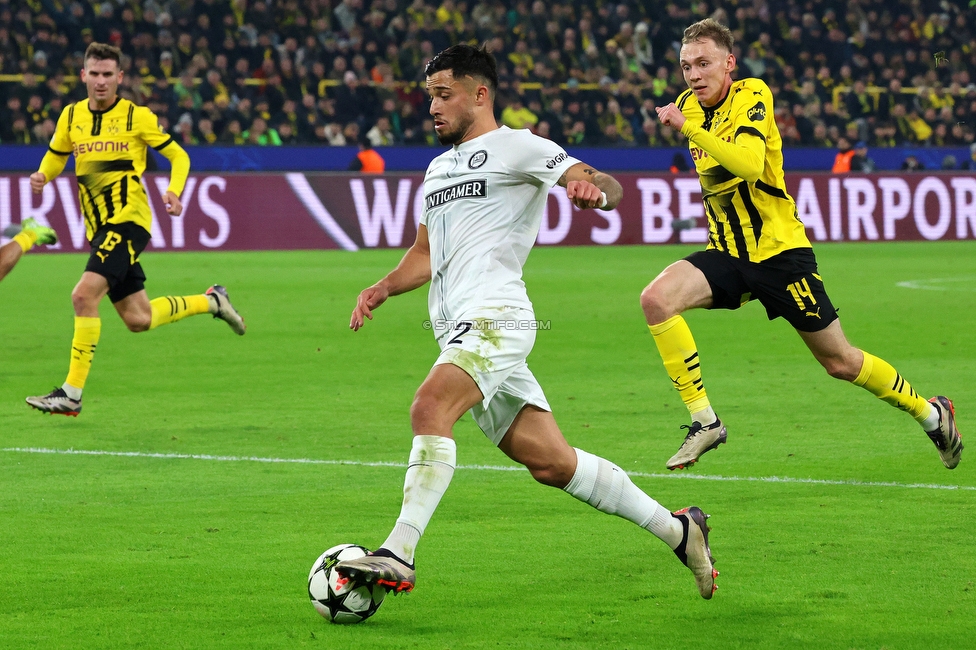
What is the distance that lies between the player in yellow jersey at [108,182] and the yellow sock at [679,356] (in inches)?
139

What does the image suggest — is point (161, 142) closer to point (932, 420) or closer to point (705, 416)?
point (705, 416)

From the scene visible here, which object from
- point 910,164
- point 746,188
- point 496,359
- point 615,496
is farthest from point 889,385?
point 910,164

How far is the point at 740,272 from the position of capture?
6812 millimetres

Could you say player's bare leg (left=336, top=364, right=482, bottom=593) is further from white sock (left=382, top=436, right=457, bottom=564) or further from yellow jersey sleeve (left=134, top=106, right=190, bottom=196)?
yellow jersey sleeve (left=134, top=106, right=190, bottom=196)

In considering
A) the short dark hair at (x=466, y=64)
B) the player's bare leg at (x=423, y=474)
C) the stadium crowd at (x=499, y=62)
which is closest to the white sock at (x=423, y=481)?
the player's bare leg at (x=423, y=474)

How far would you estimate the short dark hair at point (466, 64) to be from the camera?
4656 mm

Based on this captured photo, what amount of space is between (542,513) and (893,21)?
29754mm

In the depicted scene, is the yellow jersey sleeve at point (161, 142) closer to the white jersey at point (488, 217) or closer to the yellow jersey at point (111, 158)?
the yellow jersey at point (111, 158)

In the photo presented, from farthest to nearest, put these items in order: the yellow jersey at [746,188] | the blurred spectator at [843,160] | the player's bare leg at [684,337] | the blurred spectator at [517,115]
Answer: the blurred spectator at [517,115], the blurred spectator at [843,160], the player's bare leg at [684,337], the yellow jersey at [746,188]

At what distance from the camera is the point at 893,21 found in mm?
33000

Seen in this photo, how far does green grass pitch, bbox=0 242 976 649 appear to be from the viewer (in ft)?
14.0

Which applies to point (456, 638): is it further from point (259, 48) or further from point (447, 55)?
point (259, 48)

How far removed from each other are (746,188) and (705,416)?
1119 millimetres

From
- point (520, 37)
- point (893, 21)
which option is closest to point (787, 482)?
point (520, 37)
